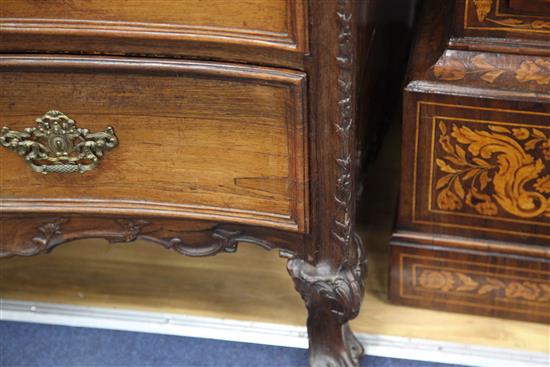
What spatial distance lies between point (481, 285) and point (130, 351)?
474 millimetres

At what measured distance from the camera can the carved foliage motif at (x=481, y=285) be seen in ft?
3.65

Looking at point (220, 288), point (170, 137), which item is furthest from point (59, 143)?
point (220, 288)

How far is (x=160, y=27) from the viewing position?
0.80m

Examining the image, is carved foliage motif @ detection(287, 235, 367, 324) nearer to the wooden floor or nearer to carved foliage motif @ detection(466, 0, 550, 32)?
the wooden floor

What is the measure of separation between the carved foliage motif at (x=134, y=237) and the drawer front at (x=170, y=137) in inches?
1.2

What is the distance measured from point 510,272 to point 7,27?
68cm

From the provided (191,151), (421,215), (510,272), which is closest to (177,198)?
(191,151)

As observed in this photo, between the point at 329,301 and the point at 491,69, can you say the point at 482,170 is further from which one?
the point at 329,301

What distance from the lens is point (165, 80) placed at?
2.78 feet

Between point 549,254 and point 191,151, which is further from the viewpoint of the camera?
point 549,254

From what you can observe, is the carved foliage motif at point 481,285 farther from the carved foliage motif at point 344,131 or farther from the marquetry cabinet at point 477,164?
the carved foliage motif at point 344,131

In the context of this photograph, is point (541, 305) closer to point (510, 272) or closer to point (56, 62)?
point (510, 272)

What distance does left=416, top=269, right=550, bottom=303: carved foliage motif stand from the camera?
1113 mm

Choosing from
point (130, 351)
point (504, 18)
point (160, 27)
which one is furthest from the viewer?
point (130, 351)
